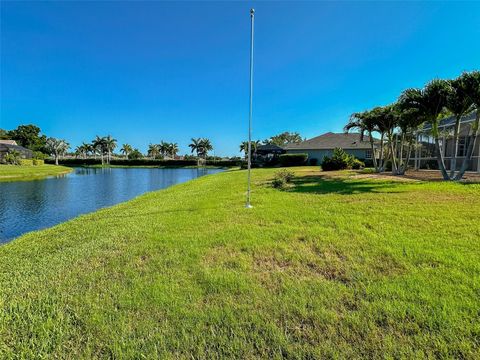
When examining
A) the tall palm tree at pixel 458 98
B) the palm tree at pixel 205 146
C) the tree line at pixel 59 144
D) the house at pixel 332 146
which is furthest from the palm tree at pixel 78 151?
the tall palm tree at pixel 458 98

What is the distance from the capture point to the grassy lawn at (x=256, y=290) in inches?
104

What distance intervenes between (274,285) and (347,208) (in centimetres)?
453

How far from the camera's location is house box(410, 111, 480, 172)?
52.9 ft

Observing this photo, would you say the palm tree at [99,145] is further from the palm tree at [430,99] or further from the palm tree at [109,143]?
the palm tree at [430,99]

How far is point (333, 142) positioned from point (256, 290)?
122ft

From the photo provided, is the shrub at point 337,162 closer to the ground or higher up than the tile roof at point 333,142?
closer to the ground

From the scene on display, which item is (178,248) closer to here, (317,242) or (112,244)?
(112,244)

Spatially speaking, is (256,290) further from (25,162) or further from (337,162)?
(25,162)

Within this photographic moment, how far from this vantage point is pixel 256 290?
11.6ft

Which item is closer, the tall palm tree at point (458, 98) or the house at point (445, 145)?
the tall palm tree at point (458, 98)

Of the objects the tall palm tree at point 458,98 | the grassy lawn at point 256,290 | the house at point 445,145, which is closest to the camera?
the grassy lawn at point 256,290

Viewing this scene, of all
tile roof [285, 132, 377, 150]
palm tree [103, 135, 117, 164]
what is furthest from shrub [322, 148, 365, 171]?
palm tree [103, 135, 117, 164]

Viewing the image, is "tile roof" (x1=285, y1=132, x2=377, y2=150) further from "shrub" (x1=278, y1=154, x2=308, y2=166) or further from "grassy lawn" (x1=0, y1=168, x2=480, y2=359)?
"grassy lawn" (x1=0, y1=168, x2=480, y2=359)

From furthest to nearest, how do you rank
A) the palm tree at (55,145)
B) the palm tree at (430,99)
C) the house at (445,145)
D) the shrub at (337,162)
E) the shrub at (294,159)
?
the palm tree at (55,145) → the shrub at (294,159) → the shrub at (337,162) → the house at (445,145) → the palm tree at (430,99)
